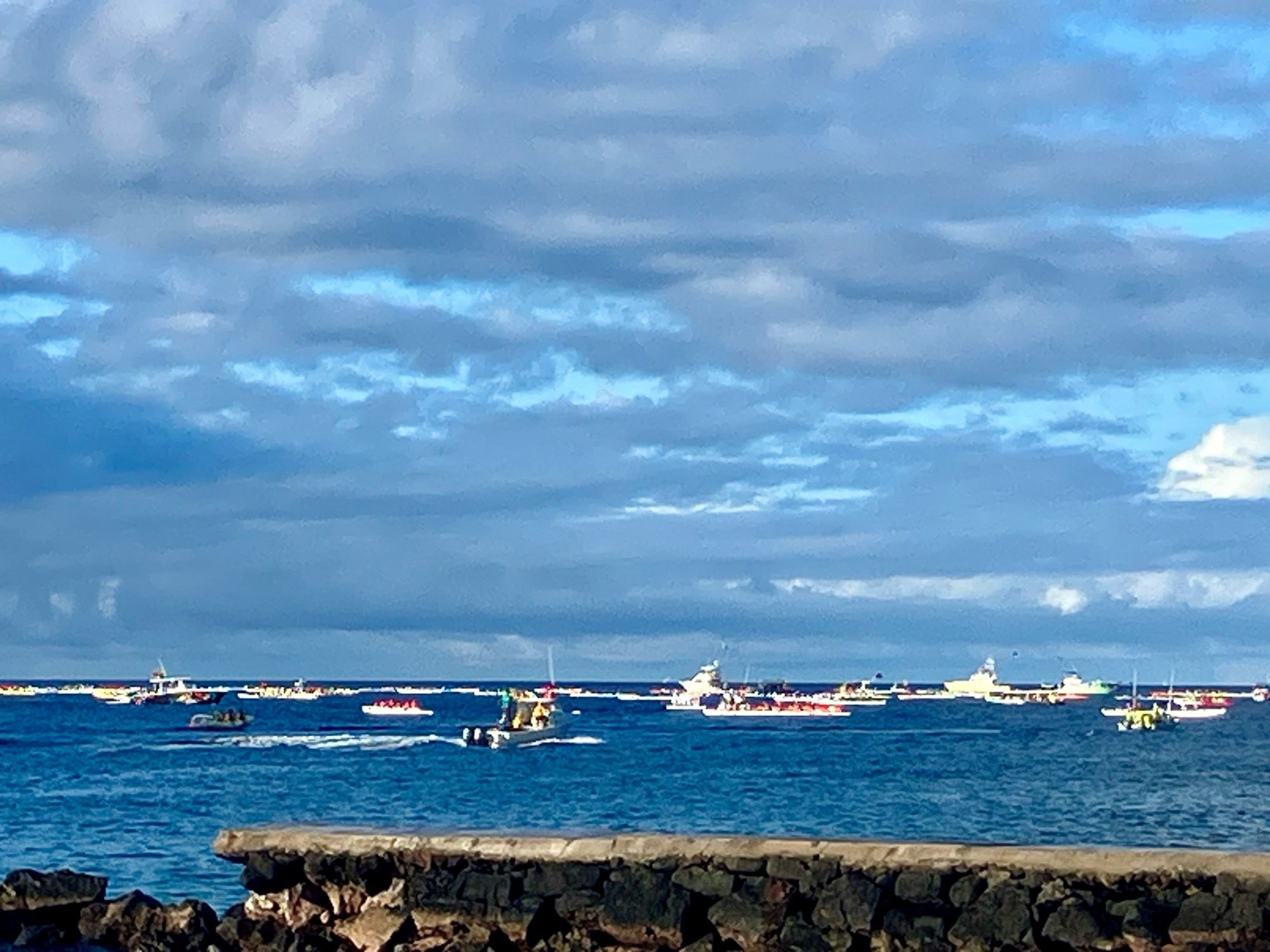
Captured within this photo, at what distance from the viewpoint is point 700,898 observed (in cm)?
2033

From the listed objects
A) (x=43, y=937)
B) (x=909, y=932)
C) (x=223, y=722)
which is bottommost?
(x=43, y=937)

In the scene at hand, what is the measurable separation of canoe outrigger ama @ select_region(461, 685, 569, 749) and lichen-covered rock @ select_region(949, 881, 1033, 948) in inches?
2810

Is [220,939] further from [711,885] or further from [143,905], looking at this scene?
[711,885]

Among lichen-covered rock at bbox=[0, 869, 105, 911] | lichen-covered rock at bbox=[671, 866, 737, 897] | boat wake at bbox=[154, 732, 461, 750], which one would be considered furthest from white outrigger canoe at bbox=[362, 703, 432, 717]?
lichen-covered rock at bbox=[671, 866, 737, 897]

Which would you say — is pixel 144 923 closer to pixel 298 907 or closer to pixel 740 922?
pixel 298 907

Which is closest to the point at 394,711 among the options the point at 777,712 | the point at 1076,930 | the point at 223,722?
the point at 777,712

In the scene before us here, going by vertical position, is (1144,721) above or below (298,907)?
above

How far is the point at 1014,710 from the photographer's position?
7259 inches

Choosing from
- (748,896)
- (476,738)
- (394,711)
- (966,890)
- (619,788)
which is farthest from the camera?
(394,711)

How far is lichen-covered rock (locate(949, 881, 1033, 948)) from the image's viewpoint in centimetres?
1905

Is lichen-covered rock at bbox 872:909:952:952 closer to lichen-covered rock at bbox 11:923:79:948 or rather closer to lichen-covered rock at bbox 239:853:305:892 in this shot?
Answer: lichen-covered rock at bbox 239:853:305:892

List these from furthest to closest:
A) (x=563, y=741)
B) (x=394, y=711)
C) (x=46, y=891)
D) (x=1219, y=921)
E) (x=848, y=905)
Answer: (x=394, y=711) < (x=563, y=741) < (x=46, y=891) < (x=848, y=905) < (x=1219, y=921)

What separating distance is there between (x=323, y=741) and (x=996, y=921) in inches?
3397

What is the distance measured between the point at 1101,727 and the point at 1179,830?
9157 cm
